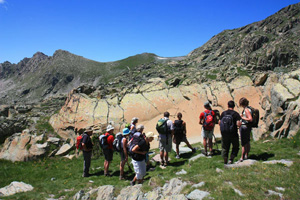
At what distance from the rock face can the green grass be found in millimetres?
5132

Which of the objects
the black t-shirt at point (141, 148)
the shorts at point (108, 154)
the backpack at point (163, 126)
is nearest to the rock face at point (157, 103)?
the backpack at point (163, 126)

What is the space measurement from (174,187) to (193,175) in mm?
1513

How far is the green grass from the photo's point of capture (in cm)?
561

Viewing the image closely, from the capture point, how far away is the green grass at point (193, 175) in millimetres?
5613

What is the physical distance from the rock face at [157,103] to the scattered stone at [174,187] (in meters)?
10.2

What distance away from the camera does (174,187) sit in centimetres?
653

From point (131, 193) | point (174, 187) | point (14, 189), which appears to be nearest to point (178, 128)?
point (174, 187)

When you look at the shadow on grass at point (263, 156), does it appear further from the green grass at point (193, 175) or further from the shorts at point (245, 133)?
the shorts at point (245, 133)

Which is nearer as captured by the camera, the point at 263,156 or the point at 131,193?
the point at 131,193

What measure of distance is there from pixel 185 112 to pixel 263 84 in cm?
877

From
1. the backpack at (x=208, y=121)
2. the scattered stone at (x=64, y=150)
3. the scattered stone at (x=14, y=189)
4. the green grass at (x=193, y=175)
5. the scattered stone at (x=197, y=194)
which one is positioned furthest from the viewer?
the scattered stone at (x=64, y=150)

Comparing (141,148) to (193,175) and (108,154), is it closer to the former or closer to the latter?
(193,175)

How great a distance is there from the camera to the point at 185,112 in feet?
64.1

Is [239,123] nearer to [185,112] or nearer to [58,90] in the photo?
[185,112]
